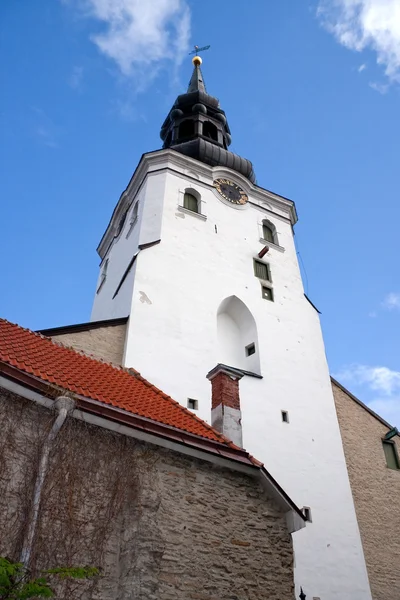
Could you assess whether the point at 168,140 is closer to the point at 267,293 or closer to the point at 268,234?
the point at 268,234

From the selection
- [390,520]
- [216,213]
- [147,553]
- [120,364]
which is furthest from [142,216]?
[147,553]

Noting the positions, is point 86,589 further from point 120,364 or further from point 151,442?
point 120,364

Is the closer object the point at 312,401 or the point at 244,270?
the point at 312,401

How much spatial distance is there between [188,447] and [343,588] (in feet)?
18.9

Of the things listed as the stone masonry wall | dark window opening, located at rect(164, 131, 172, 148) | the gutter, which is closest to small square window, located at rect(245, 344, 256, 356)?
the stone masonry wall

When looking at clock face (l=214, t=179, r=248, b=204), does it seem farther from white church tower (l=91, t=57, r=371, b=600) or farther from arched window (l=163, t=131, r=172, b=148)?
arched window (l=163, t=131, r=172, b=148)

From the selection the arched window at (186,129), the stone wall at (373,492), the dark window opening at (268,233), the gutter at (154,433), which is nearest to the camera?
the gutter at (154,433)

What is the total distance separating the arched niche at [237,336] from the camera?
13.2 metres

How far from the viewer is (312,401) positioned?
12.9m

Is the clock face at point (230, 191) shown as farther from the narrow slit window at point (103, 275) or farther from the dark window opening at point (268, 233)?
the narrow slit window at point (103, 275)

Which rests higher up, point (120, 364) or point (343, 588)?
point (120, 364)

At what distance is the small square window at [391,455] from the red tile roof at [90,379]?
7.14 meters

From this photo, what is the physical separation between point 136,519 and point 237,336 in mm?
8449

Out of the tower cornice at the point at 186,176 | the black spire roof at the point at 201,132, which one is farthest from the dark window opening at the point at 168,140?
the tower cornice at the point at 186,176
